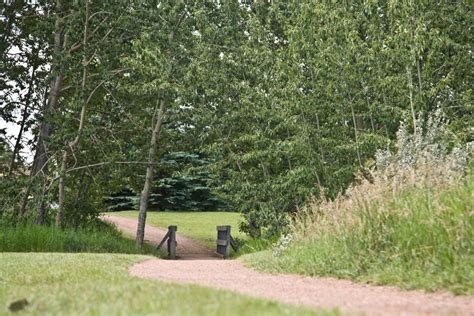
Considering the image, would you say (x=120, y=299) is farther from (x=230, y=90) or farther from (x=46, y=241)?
(x=230, y=90)

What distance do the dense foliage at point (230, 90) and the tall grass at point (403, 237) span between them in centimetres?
440

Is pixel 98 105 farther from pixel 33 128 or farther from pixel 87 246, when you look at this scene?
pixel 87 246

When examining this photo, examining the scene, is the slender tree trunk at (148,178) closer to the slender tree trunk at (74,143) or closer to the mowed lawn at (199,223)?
the slender tree trunk at (74,143)

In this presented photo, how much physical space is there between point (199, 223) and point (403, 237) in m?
22.8

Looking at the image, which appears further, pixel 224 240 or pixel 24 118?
pixel 224 240

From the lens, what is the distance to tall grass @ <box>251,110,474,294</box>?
6078 mm

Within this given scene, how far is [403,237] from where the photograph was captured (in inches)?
275

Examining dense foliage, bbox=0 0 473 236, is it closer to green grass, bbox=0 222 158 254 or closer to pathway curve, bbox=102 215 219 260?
green grass, bbox=0 222 158 254

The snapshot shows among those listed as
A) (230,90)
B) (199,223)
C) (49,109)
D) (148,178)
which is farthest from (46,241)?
(199,223)

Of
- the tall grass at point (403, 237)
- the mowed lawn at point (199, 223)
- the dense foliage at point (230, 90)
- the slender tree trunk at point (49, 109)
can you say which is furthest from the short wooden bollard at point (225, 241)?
the tall grass at point (403, 237)

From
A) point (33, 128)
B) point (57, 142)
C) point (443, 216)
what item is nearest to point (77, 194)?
point (33, 128)

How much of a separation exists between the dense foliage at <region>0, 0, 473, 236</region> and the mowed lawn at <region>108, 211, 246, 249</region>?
5576mm

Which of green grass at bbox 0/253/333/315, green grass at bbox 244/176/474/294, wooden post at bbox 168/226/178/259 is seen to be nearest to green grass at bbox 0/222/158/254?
wooden post at bbox 168/226/178/259

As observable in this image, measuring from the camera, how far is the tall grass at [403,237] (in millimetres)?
6078
